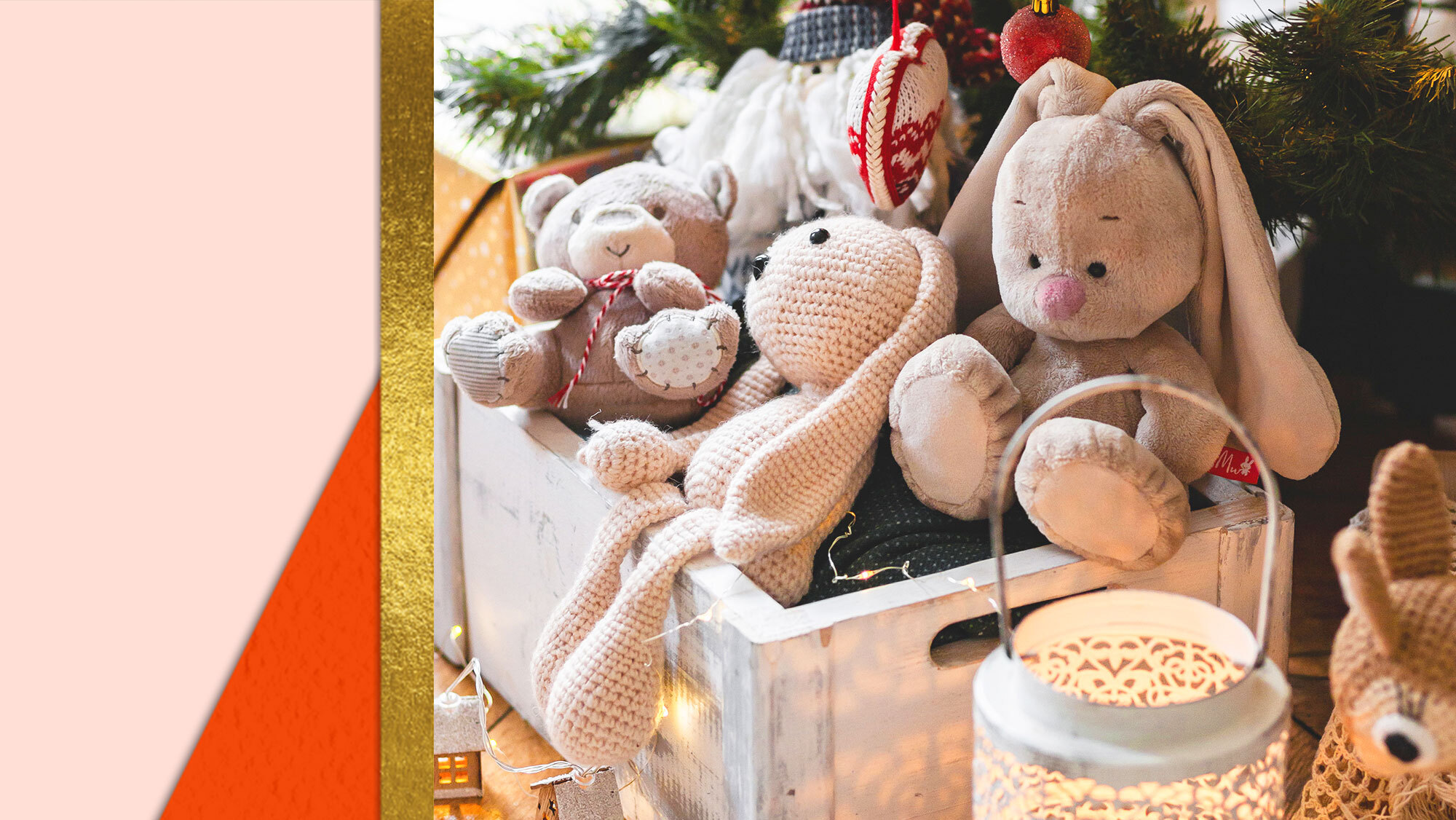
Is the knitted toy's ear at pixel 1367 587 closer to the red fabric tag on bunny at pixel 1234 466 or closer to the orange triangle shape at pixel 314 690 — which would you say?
the red fabric tag on bunny at pixel 1234 466

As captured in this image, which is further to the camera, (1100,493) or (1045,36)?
(1045,36)

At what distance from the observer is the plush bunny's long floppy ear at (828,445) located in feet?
2.48

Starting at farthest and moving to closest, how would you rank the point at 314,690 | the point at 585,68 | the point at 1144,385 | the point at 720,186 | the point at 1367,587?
the point at 585,68 < the point at 720,186 < the point at 314,690 < the point at 1144,385 < the point at 1367,587

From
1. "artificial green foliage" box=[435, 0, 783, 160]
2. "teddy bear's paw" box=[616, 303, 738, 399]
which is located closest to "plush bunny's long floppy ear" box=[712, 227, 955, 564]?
"teddy bear's paw" box=[616, 303, 738, 399]

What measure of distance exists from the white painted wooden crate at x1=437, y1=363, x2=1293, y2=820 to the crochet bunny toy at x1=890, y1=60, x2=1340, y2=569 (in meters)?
Answer: 0.04

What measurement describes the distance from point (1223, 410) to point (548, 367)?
54 cm

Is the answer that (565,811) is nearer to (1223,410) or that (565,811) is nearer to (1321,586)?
(1223,410)

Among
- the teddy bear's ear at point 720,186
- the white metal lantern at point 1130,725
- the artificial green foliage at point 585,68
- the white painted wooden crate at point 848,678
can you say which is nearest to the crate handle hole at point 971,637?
the white painted wooden crate at point 848,678

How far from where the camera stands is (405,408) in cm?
66

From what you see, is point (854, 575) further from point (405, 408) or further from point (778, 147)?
point (778, 147)

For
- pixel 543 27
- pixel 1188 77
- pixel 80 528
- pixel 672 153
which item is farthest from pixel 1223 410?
pixel 543 27

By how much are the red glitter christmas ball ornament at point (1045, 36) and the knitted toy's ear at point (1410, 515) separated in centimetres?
40

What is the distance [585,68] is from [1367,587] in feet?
3.21

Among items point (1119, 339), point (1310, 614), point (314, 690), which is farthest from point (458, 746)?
point (1310, 614)
